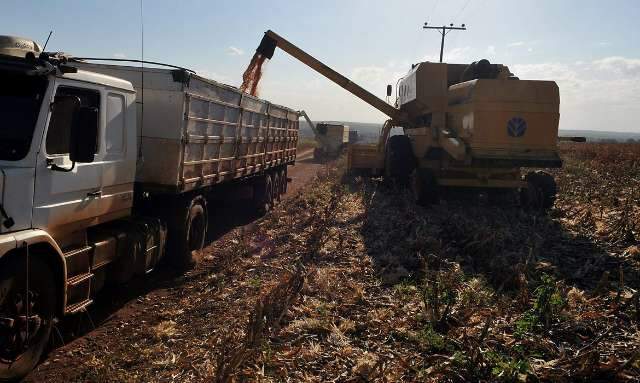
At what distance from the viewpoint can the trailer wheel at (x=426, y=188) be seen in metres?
11.4

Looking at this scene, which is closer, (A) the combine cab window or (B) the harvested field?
(B) the harvested field

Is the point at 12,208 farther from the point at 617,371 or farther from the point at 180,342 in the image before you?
the point at 617,371

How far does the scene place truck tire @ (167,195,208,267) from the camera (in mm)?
7445

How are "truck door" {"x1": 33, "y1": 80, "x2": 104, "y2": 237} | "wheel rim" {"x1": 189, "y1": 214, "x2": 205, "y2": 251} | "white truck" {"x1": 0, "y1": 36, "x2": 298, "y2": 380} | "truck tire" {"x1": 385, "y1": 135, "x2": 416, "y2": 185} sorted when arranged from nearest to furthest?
"white truck" {"x1": 0, "y1": 36, "x2": 298, "y2": 380} < "truck door" {"x1": 33, "y1": 80, "x2": 104, "y2": 237} < "wheel rim" {"x1": 189, "y1": 214, "x2": 205, "y2": 251} < "truck tire" {"x1": 385, "y1": 135, "x2": 416, "y2": 185}

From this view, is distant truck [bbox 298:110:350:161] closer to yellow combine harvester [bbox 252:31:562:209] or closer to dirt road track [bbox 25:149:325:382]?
yellow combine harvester [bbox 252:31:562:209]

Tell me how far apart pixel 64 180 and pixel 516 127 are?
351 inches

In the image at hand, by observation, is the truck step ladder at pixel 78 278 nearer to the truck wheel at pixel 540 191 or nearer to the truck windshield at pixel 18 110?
the truck windshield at pixel 18 110

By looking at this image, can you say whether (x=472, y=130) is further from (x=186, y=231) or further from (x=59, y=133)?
(x=59, y=133)

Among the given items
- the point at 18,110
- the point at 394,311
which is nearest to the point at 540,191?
the point at 394,311

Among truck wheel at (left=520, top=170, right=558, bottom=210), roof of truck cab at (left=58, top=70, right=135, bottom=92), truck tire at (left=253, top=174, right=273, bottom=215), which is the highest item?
roof of truck cab at (left=58, top=70, right=135, bottom=92)

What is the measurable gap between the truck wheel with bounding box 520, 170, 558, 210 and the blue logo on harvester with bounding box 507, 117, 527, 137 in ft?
5.77

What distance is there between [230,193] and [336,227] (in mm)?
2555

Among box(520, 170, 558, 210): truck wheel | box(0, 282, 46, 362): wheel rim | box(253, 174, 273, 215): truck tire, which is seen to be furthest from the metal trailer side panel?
box(520, 170, 558, 210): truck wheel

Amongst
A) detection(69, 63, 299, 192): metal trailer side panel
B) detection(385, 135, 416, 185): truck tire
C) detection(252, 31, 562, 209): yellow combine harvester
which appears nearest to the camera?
detection(69, 63, 299, 192): metal trailer side panel
